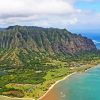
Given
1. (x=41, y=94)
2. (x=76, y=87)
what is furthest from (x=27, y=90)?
(x=76, y=87)

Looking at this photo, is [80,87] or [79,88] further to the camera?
[80,87]

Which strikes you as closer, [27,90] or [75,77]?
[27,90]

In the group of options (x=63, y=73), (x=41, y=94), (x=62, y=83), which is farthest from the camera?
(x=63, y=73)

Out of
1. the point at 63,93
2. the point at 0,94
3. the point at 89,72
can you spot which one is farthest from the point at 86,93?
the point at 89,72

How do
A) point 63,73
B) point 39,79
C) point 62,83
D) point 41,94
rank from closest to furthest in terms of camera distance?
1. point 41,94
2. point 62,83
3. point 39,79
4. point 63,73

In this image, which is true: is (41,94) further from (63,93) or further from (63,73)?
(63,73)

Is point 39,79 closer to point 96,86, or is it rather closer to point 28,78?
point 28,78
